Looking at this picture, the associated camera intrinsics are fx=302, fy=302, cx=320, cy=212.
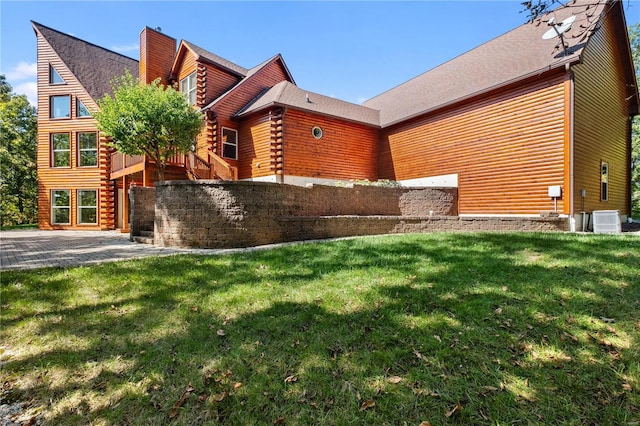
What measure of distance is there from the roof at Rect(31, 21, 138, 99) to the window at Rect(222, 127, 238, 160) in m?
8.03

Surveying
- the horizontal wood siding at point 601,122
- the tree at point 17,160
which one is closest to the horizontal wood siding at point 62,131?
the tree at point 17,160

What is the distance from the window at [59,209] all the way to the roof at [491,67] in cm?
1737

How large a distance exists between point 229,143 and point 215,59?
511 centimetres

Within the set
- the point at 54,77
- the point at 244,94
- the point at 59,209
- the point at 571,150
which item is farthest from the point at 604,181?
the point at 54,77

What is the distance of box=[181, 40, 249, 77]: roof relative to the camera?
15.0m

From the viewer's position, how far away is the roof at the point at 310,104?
1351 centimetres

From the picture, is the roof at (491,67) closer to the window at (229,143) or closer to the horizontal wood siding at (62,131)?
the window at (229,143)

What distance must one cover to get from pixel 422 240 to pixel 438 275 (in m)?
2.51

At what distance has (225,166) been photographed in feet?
39.4

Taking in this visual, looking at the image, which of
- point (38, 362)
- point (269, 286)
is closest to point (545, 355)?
point (269, 286)

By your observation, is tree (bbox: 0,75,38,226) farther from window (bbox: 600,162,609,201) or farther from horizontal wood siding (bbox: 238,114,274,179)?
window (bbox: 600,162,609,201)

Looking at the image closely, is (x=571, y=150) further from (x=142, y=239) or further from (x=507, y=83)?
(x=142, y=239)

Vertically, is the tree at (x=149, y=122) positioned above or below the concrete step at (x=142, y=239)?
above

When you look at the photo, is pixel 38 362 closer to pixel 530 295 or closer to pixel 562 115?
pixel 530 295
